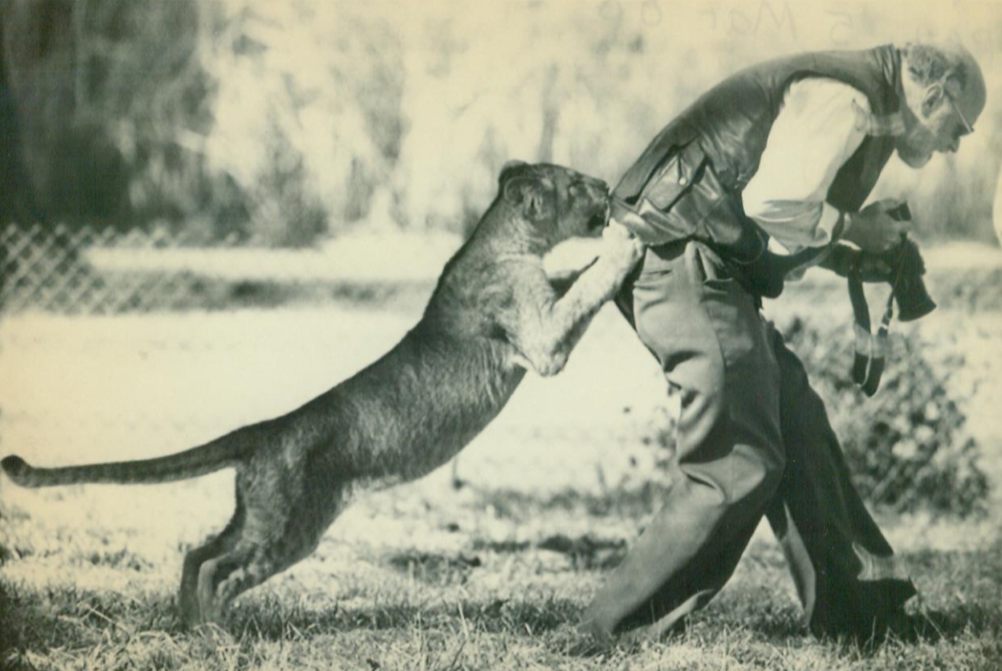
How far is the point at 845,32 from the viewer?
15.5 feet

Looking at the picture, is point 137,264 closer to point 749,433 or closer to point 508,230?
point 508,230

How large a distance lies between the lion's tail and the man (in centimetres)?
154

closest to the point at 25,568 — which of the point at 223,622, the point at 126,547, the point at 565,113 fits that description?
the point at 126,547

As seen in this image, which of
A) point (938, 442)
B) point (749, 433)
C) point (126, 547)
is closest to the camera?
point (749, 433)

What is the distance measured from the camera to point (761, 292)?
445 cm

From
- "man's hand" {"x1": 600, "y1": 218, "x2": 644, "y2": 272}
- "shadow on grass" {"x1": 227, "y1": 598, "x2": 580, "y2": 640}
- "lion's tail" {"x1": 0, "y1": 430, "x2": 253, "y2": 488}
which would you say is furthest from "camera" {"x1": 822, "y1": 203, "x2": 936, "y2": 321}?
"lion's tail" {"x1": 0, "y1": 430, "x2": 253, "y2": 488}

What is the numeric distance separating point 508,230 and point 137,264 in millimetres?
1537

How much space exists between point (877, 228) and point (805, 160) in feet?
1.37

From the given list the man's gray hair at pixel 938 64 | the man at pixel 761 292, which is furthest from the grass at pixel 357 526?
the man's gray hair at pixel 938 64

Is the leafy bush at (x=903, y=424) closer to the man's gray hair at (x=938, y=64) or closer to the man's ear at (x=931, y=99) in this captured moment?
the man's ear at (x=931, y=99)

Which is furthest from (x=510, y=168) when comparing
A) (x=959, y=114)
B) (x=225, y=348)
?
(x=959, y=114)

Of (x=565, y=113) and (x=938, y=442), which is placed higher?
(x=565, y=113)

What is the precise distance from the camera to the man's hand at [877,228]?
465cm

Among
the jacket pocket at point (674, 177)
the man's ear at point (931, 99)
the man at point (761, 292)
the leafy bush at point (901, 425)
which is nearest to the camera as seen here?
the man at point (761, 292)
